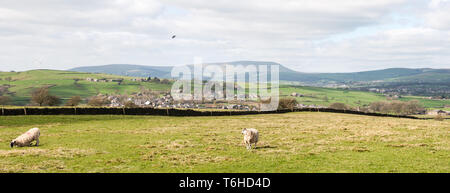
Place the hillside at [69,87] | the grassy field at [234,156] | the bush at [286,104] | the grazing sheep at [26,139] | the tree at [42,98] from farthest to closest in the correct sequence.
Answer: the hillside at [69,87]
the bush at [286,104]
the tree at [42,98]
the grazing sheep at [26,139]
the grassy field at [234,156]

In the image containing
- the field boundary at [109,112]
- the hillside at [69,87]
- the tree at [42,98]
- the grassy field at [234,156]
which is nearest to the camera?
the grassy field at [234,156]

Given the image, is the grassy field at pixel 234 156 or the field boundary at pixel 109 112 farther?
the field boundary at pixel 109 112

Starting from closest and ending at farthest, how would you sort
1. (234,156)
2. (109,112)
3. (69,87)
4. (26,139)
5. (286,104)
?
(234,156) < (26,139) < (109,112) < (286,104) < (69,87)

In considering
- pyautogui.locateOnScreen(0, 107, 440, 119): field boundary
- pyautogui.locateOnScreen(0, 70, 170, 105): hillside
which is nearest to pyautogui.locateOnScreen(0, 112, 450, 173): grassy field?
pyautogui.locateOnScreen(0, 107, 440, 119): field boundary

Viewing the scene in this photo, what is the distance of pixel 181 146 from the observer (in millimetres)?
23891

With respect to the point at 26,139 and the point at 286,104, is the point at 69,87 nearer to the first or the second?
the point at 286,104

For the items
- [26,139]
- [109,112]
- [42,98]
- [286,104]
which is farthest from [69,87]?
[26,139]

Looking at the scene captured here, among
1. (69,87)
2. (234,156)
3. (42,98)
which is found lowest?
(234,156)

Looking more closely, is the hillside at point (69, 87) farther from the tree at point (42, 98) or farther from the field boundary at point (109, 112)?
the field boundary at point (109, 112)

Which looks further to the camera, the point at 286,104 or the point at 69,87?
the point at 69,87

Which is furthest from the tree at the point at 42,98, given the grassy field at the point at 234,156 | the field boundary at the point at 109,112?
the grassy field at the point at 234,156
